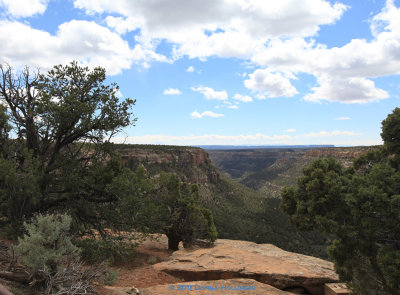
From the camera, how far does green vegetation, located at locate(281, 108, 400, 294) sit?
877 cm

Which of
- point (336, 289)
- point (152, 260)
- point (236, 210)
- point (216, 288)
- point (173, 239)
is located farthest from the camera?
point (236, 210)

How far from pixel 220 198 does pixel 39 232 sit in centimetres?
6884

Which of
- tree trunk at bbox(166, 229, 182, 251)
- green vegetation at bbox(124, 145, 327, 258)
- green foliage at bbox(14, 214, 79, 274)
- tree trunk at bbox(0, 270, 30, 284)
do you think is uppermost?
green foliage at bbox(14, 214, 79, 274)

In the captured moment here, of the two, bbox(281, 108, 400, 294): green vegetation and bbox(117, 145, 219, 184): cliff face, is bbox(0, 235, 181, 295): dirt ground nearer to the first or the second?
bbox(281, 108, 400, 294): green vegetation

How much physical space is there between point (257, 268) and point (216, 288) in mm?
3589

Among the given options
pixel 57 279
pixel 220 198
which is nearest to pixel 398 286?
pixel 57 279

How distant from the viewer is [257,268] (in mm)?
12602

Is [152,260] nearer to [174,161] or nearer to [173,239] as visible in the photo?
[173,239]

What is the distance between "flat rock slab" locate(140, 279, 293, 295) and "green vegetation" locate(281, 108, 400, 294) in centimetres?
306

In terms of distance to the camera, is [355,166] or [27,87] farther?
[27,87]

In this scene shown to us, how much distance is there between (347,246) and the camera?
9.99m

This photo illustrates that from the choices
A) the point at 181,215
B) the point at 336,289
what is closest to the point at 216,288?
the point at 336,289

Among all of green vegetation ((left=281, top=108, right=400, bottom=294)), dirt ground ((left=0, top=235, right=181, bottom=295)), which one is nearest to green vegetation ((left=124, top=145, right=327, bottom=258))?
dirt ground ((left=0, top=235, right=181, bottom=295))

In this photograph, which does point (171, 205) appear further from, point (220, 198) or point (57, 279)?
point (220, 198)
